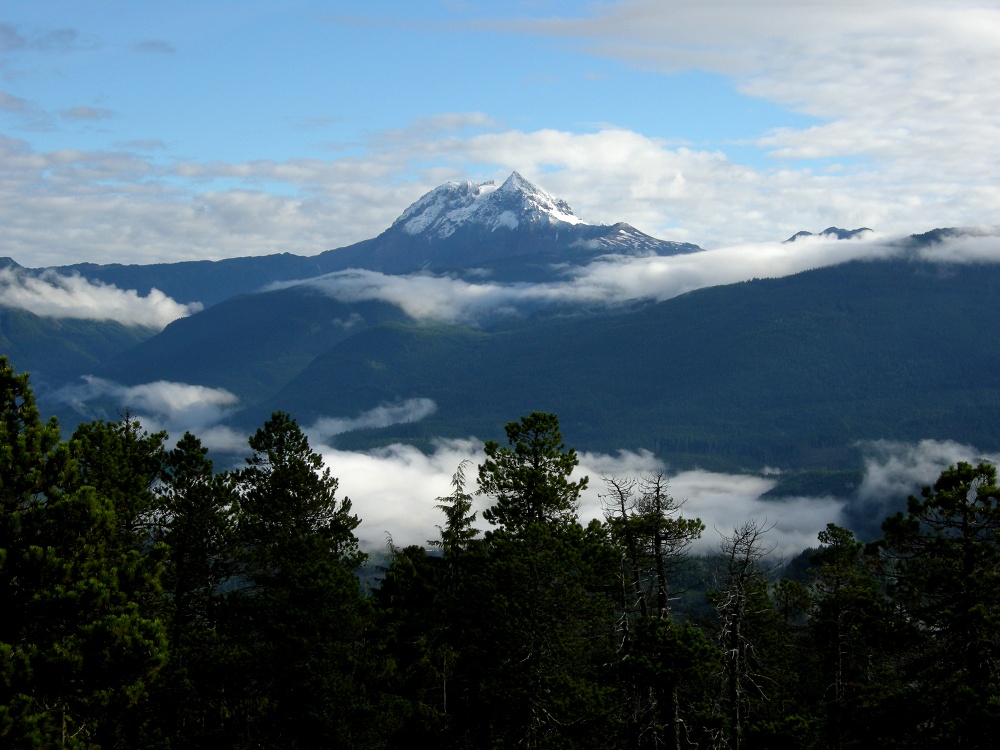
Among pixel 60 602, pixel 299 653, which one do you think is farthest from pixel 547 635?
→ pixel 60 602

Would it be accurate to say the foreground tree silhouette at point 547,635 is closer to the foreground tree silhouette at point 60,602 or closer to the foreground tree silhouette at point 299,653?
the foreground tree silhouette at point 299,653

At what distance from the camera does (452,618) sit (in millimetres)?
46812

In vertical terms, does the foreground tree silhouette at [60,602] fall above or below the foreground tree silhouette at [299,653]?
above

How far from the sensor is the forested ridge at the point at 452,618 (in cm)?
2400

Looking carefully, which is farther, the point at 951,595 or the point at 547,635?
the point at 547,635

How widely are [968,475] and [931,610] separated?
3897 millimetres

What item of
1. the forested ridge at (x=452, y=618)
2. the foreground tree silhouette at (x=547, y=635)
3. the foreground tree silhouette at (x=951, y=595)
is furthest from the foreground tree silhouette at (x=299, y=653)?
the foreground tree silhouette at (x=951, y=595)

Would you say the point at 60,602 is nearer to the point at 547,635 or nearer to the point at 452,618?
the point at 547,635

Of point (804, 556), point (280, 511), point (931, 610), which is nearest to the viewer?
point (931, 610)

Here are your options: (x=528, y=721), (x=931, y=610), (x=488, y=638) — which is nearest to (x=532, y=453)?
(x=488, y=638)

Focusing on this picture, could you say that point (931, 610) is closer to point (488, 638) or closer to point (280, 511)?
point (488, 638)

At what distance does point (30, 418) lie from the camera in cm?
2536

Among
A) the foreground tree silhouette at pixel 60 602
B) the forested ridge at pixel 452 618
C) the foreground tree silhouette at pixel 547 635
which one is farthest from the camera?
the foreground tree silhouette at pixel 547 635

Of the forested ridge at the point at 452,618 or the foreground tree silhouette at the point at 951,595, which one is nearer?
the forested ridge at the point at 452,618
